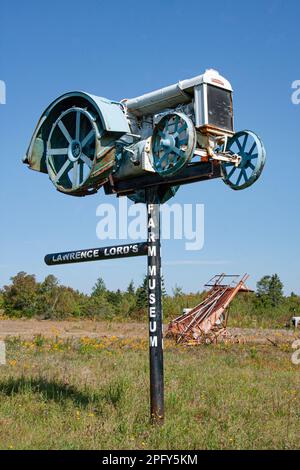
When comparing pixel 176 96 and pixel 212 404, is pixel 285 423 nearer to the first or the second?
pixel 212 404

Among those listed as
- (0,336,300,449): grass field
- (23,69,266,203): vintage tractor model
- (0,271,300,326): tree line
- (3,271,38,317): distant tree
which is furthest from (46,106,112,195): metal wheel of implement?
(3,271,38,317): distant tree

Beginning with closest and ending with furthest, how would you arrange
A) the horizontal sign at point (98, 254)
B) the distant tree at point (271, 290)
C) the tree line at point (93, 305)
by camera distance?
the horizontal sign at point (98, 254) → the tree line at point (93, 305) → the distant tree at point (271, 290)

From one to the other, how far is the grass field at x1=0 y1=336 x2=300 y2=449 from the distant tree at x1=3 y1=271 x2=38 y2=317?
23.2 m

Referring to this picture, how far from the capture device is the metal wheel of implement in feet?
22.3

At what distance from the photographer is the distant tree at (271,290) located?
4391 centimetres

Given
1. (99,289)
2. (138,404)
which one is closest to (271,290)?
(99,289)

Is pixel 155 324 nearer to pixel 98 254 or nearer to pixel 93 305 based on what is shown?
pixel 98 254

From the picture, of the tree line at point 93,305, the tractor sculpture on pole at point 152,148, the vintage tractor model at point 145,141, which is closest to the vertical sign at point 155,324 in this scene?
the tractor sculpture on pole at point 152,148

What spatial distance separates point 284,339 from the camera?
20.3 meters

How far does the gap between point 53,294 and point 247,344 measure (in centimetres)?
2099

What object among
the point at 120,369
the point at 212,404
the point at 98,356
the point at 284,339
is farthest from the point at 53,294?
the point at 212,404

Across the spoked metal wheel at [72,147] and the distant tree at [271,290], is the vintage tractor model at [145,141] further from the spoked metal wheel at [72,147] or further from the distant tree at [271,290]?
the distant tree at [271,290]

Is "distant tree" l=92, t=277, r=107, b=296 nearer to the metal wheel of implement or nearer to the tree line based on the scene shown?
the tree line

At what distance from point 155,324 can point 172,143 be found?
6.85 feet
